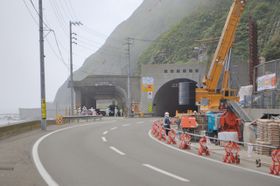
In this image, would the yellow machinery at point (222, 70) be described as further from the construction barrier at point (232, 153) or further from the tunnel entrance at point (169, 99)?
the tunnel entrance at point (169, 99)

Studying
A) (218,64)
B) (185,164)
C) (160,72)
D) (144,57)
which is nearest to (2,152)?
(185,164)

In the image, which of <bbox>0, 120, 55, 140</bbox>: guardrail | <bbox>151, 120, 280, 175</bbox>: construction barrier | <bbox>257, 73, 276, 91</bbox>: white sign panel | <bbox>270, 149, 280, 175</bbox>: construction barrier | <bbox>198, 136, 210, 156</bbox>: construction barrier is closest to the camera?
<bbox>270, 149, 280, 175</bbox>: construction barrier

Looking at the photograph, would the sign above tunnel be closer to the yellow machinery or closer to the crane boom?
the yellow machinery

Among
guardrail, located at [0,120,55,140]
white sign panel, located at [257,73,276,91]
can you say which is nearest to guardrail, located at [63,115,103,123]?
guardrail, located at [0,120,55,140]

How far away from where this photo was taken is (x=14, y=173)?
11656 mm

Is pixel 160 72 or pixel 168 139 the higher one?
pixel 160 72

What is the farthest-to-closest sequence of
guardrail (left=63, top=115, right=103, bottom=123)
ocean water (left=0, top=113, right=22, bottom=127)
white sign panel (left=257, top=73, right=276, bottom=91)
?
guardrail (left=63, top=115, right=103, bottom=123), ocean water (left=0, top=113, right=22, bottom=127), white sign panel (left=257, top=73, right=276, bottom=91)

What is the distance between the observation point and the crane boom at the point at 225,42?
3161cm

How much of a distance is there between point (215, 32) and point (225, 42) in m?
70.4

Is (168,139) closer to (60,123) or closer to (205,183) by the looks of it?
(205,183)

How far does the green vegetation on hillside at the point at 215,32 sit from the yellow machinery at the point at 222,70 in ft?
82.5

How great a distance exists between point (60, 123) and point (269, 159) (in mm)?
30100

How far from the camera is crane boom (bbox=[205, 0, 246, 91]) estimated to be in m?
31.6

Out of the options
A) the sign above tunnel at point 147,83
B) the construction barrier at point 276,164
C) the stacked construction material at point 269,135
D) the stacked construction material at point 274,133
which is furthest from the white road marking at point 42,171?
the sign above tunnel at point 147,83
